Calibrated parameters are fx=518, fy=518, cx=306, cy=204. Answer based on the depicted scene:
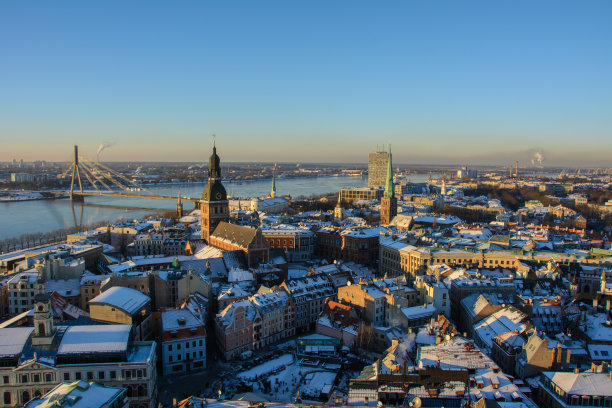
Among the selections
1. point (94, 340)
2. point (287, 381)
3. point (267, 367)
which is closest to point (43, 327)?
point (94, 340)

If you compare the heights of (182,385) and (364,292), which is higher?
(364,292)

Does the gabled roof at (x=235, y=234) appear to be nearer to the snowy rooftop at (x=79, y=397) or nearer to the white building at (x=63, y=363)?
the white building at (x=63, y=363)

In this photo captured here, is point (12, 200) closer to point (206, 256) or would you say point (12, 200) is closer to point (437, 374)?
point (206, 256)

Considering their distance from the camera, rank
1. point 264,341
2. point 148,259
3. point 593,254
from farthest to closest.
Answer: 1. point 593,254
2. point 148,259
3. point 264,341

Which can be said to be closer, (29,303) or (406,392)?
(406,392)

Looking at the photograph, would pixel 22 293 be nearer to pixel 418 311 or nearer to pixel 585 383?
pixel 418 311

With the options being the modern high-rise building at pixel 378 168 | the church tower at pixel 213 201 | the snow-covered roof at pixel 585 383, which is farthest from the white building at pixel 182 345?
the modern high-rise building at pixel 378 168

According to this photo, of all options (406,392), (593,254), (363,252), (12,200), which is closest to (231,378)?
(406,392)

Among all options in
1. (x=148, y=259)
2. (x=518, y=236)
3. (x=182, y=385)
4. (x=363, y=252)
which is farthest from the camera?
(x=518, y=236)
